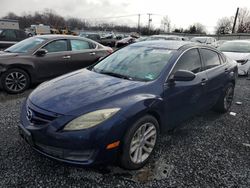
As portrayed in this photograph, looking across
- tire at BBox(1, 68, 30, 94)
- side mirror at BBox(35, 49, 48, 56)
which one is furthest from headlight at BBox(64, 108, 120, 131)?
side mirror at BBox(35, 49, 48, 56)

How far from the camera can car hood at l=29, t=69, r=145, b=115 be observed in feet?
8.18

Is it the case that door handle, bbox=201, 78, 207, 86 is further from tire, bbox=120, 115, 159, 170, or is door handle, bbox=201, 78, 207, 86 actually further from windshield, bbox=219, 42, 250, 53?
windshield, bbox=219, 42, 250, 53

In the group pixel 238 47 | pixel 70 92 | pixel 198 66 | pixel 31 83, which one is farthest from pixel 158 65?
pixel 238 47

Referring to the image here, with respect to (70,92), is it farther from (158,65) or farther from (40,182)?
(158,65)

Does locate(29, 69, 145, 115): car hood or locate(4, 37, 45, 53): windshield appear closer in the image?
locate(29, 69, 145, 115): car hood

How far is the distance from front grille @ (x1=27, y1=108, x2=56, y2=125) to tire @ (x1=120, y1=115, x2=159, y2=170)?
Result: 2.77 ft

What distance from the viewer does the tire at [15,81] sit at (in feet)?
18.4

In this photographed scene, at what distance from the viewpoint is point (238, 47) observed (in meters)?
9.68

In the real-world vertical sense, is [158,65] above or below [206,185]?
above

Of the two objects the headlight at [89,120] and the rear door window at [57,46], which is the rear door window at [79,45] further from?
the headlight at [89,120]

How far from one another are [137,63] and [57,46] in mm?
3715

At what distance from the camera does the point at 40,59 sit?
5.99 metres

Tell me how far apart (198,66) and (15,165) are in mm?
2998

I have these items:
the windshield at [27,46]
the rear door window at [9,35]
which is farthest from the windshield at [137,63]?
the rear door window at [9,35]
